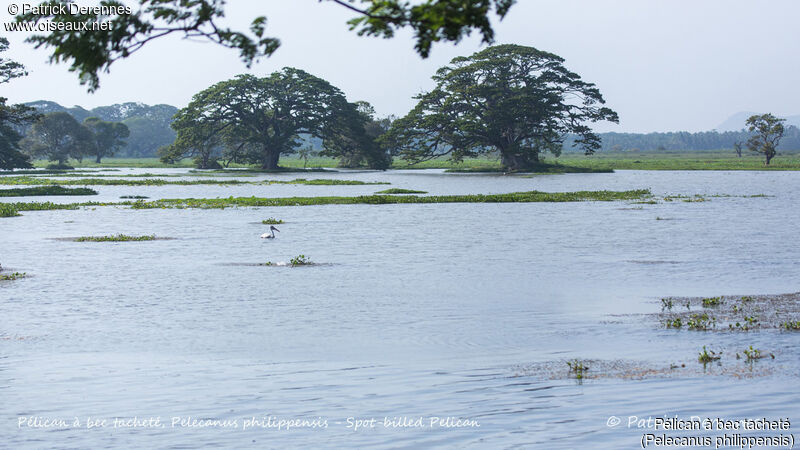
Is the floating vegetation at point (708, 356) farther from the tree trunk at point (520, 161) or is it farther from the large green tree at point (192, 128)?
the large green tree at point (192, 128)

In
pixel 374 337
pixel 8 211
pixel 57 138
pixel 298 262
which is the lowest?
pixel 374 337

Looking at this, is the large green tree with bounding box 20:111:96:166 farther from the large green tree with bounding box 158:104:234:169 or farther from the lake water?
the lake water

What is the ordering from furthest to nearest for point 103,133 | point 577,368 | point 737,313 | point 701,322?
1. point 103,133
2. point 737,313
3. point 701,322
4. point 577,368

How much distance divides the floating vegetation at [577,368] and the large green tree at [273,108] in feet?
320

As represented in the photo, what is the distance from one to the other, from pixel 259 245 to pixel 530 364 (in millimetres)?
19272

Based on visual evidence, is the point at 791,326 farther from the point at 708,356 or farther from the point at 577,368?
the point at 577,368

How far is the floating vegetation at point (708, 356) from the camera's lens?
12680 millimetres

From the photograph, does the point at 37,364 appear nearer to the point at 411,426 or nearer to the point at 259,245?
the point at 411,426

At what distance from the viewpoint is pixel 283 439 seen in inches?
383

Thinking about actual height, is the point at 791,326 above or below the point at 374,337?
above

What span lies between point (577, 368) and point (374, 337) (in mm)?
4131

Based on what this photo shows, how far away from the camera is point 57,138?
155 meters

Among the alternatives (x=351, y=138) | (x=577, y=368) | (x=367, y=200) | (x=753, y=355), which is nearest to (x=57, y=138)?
(x=351, y=138)

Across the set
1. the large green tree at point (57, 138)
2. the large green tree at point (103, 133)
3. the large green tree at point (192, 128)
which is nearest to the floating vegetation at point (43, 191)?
the large green tree at point (192, 128)
